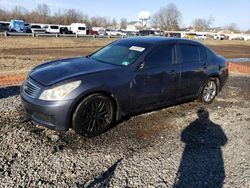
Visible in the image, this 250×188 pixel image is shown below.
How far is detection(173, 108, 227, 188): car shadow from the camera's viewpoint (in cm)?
370

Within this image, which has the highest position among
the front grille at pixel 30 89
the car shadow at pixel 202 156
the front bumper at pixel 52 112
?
the front grille at pixel 30 89

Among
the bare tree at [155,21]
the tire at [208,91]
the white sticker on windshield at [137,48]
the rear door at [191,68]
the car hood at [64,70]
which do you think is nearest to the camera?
the car hood at [64,70]

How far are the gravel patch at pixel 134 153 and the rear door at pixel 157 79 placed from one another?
478mm

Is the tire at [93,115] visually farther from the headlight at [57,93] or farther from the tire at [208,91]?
the tire at [208,91]

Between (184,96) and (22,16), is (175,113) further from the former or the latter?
(22,16)

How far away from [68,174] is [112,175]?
55 centimetres

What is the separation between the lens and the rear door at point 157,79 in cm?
530

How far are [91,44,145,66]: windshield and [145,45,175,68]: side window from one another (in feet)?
0.73

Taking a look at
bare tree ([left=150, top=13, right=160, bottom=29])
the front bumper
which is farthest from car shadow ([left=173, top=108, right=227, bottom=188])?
bare tree ([left=150, top=13, right=160, bottom=29])

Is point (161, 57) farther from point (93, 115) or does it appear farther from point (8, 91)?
point (8, 91)

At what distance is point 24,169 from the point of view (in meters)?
3.72

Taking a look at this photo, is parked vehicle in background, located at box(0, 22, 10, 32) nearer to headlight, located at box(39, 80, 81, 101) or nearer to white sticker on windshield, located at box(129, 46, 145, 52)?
white sticker on windshield, located at box(129, 46, 145, 52)

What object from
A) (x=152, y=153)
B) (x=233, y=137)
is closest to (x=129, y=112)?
(x=152, y=153)

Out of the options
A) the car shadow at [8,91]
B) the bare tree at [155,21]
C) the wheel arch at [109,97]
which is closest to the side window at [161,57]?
the wheel arch at [109,97]
